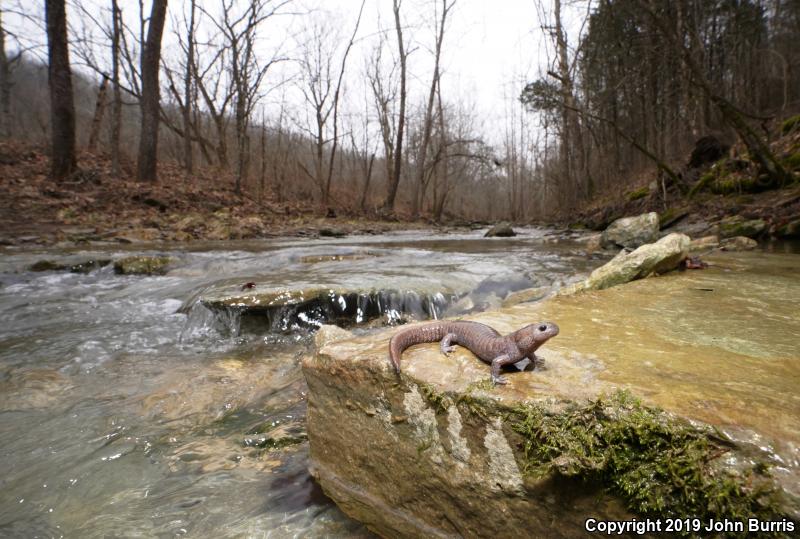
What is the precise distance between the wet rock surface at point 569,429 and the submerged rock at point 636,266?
1839 mm

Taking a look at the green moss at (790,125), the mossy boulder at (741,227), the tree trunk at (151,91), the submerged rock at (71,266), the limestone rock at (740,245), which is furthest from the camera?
the tree trunk at (151,91)

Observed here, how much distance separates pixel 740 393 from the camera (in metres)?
1.41

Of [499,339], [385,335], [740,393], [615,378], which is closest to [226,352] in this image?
[385,335]

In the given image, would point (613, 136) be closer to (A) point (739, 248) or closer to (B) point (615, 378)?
(A) point (739, 248)

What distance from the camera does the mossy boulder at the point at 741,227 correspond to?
305 inches

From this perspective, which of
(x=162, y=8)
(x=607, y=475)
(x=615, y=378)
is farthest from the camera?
(x=162, y=8)

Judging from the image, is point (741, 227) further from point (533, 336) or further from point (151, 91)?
point (151, 91)

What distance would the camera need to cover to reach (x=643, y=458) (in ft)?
4.20

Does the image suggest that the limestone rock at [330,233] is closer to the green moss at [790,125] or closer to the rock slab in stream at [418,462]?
the rock slab in stream at [418,462]

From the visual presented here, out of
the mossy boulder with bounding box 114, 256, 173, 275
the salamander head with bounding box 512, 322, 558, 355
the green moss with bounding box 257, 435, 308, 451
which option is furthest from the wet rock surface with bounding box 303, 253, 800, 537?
the mossy boulder with bounding box 114, 256, 173, 275

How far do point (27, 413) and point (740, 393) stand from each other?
4254mm

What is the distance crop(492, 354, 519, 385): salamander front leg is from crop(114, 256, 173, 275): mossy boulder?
7.53 meters

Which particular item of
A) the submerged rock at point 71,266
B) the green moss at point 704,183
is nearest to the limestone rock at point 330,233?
the submerged rock at point 71,266

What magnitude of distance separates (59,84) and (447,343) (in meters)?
16.5
